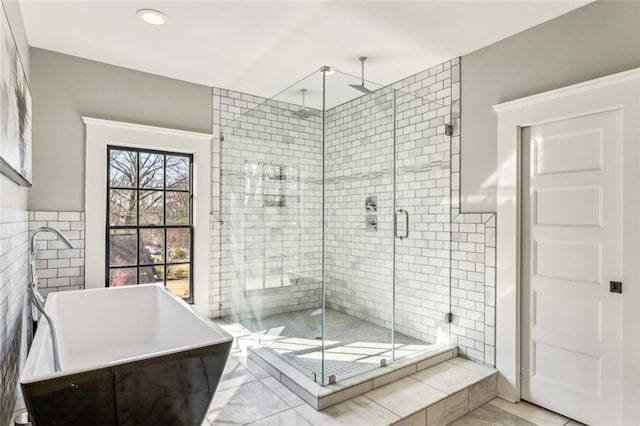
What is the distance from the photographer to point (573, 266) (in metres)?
2.55

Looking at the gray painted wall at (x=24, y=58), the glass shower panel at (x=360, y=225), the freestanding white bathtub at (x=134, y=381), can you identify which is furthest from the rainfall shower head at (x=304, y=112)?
the gray painted wall at (x=24, y=58)

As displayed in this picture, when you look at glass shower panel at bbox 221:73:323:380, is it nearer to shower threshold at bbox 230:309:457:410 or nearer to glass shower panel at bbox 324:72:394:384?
shower threshold at bbox 230:309:457:410

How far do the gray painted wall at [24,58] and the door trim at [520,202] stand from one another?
129 inches

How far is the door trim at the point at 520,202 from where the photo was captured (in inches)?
88.4

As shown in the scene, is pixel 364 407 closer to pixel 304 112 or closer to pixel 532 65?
pixel 304 112

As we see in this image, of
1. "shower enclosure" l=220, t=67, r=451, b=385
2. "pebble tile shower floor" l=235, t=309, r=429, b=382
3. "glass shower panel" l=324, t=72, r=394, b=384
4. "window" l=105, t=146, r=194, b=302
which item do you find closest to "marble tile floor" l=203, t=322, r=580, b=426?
"pebble tile shower floor" l=235, t=309, r=429, b=382

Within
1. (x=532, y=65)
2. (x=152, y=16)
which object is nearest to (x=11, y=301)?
(x=152, y=16)

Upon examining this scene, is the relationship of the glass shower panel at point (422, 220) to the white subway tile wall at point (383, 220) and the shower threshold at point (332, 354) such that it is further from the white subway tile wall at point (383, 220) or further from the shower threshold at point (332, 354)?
the shower threshold at point (332, 354)

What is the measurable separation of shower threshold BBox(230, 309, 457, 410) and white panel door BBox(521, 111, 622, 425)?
2.58 ft

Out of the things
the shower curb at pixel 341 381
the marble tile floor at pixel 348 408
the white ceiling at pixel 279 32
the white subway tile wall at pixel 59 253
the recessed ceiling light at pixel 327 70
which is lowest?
the marble tile floor at pixel 348 408

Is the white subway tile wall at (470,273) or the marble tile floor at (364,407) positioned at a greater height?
the white subway tile wall at (470,273)

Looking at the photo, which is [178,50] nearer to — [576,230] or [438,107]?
[438,107]

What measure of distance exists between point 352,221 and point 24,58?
3.00 metres

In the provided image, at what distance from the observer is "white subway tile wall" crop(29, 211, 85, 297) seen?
3229 millimetres
